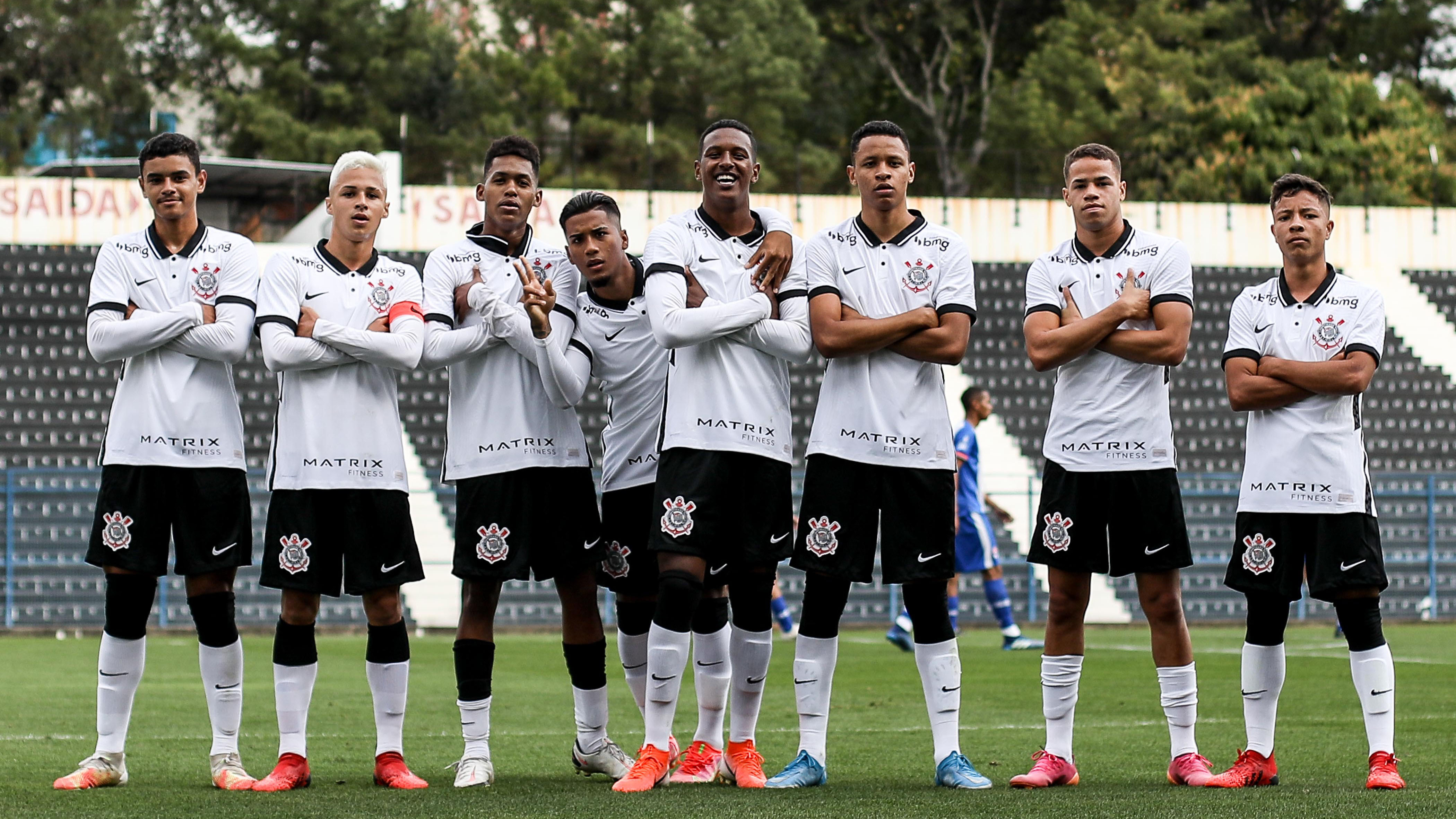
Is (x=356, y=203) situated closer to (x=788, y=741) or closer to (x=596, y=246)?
(x=596, y=246)

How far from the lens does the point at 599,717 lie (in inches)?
247

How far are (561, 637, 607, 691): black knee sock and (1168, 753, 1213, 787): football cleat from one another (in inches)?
81.1

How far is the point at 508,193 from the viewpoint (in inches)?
238

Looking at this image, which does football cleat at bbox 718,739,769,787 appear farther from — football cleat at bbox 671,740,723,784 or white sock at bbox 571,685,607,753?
white sock at bbox 571,685,607,753

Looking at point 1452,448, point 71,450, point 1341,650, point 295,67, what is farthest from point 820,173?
point 1341,650

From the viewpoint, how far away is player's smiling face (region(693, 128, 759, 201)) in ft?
19.1

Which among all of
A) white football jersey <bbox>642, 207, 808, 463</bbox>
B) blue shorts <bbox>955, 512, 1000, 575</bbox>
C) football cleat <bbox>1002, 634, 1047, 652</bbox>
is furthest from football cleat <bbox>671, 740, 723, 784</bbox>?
football cleat <bbox>1002, 634, 1047, 652</bbox>

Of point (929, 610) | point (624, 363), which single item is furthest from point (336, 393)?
point (929, 610)

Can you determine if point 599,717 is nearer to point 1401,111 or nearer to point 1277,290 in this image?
point 1277,290

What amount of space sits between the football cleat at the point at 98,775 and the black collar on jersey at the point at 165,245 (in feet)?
5.80

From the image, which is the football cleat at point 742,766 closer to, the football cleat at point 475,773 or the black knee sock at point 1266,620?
the football cleat at point 475,773

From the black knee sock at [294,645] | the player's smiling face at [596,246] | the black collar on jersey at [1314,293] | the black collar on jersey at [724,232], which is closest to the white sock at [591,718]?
the black knee sock at [294,645]

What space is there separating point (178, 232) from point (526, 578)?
178 cm

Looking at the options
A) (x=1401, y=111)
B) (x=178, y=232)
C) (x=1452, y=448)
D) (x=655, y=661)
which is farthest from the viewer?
(x=1401, y=111)
